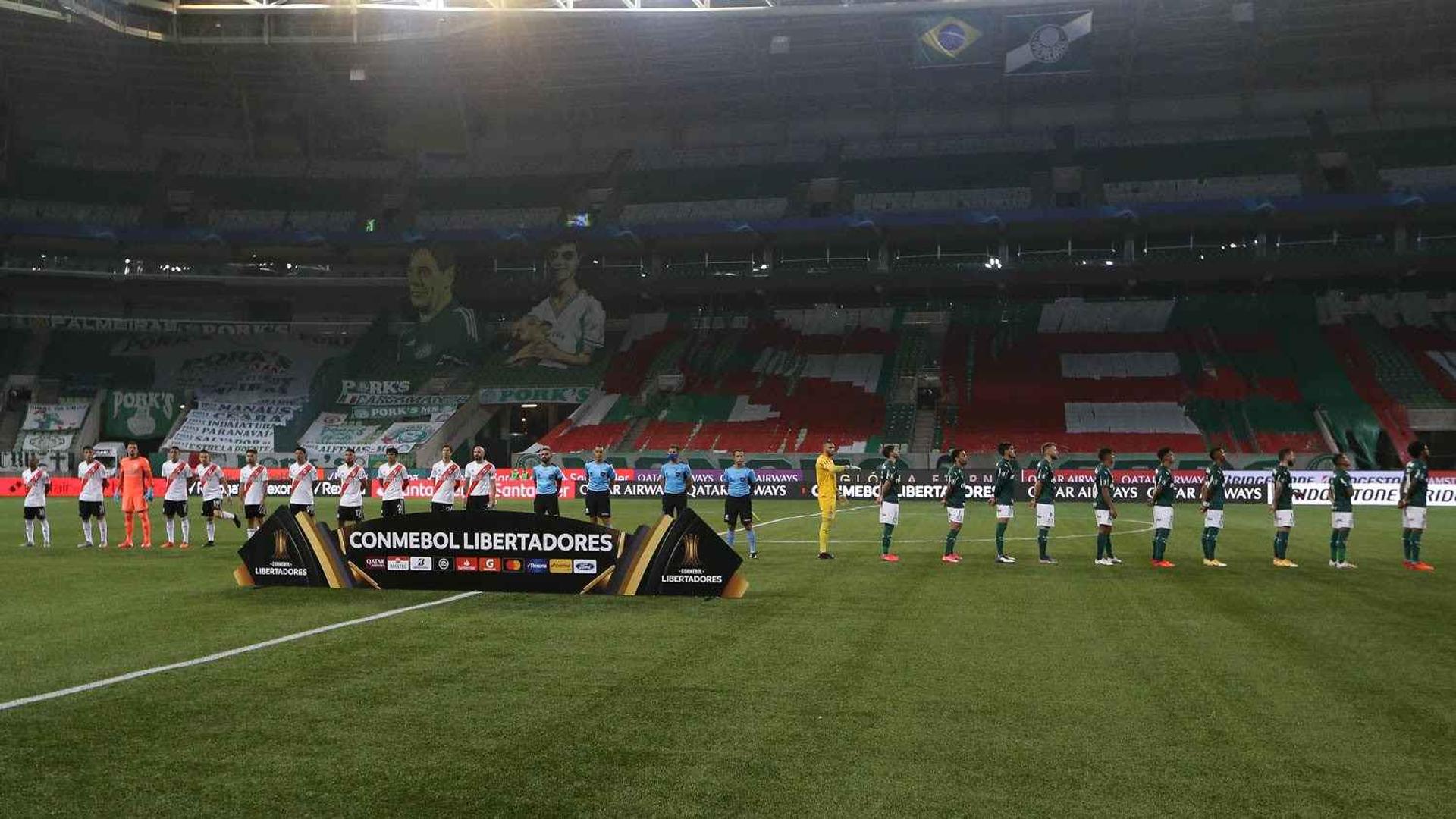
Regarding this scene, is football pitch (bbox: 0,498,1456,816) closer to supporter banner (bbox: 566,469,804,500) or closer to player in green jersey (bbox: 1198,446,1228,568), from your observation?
player in green jersey (bbox: 1198,446,1228,568)

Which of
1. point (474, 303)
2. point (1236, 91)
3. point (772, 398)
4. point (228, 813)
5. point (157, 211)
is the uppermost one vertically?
point (1236, 91)

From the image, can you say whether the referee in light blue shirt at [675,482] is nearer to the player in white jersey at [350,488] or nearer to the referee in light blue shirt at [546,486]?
the referee in light blue shirt at [546,486]

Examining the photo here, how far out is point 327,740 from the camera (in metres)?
7.97

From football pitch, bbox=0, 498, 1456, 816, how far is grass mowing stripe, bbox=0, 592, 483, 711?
16 centimetres

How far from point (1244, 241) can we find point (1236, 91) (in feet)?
27.5

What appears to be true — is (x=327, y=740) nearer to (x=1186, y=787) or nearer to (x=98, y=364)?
(x=1186, y=787)

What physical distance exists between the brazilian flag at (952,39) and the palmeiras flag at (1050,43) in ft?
4.82

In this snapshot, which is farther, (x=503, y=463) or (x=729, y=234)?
(x=503, y=463)

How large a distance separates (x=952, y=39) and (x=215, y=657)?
45066mm

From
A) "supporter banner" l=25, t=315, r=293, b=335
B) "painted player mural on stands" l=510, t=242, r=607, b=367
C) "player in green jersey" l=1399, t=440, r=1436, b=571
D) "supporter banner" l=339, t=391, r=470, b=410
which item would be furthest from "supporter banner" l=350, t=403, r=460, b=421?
"player in green jersey" l=1399, t=440, r=1436, b=571

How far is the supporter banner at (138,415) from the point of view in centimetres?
5975

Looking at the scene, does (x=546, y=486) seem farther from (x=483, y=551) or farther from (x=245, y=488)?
(x=483, y=551)

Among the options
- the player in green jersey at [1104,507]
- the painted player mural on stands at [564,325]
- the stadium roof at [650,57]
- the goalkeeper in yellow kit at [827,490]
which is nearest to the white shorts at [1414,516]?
the player in green jersey at [1104,507]

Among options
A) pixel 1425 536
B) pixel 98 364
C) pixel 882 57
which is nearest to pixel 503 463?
pixel 98 364
